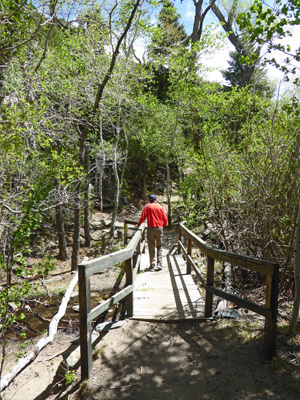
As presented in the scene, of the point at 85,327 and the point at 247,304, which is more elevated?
the point at 247,304

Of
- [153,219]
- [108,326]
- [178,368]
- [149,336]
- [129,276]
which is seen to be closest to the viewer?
[178,368]

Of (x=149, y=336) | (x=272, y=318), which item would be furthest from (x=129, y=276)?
(x=272, y=318)

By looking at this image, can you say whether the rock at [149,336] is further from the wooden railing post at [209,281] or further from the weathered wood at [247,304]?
the weathered wood at [247,304]

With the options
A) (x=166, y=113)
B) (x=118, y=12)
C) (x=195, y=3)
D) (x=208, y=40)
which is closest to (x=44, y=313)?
(x=118, y=12)

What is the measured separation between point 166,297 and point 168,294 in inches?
6.6

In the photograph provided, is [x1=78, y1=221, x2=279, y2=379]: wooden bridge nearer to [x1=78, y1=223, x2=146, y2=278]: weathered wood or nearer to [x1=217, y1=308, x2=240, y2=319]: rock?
[x1=78, y1=223, x2=146, y2=278]: weathered wood

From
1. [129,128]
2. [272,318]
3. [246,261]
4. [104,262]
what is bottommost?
[272,318]

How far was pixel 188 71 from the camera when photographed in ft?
55.4

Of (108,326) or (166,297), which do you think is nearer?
(108,326)

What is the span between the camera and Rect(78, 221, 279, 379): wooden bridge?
3.53 meters

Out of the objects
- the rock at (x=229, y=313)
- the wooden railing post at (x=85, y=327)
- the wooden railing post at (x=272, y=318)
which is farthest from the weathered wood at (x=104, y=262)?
the wooden railing post at (x=272, y=318)

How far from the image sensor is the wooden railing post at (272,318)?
3533mm

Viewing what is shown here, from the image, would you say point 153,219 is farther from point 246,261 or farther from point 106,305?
point 246,261

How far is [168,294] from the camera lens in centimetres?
599
